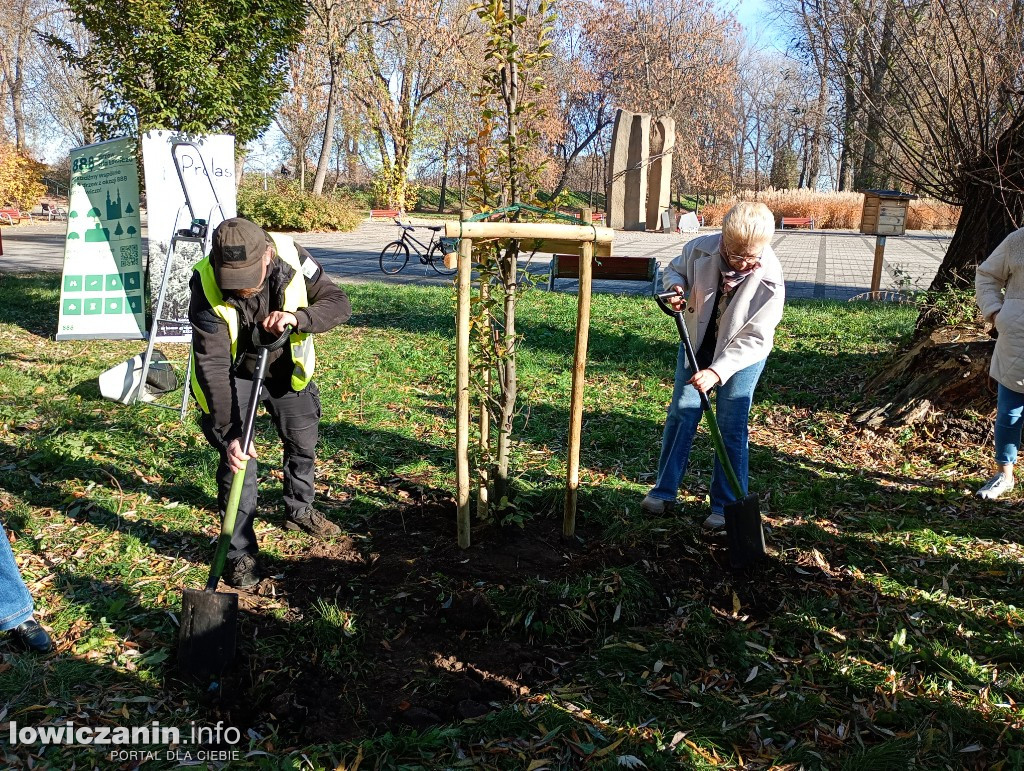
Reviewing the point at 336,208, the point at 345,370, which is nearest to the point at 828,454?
the point at 345,370

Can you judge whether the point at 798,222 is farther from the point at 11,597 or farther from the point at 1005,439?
the point at 11,597

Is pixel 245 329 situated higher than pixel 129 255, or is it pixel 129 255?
pixel 129 255

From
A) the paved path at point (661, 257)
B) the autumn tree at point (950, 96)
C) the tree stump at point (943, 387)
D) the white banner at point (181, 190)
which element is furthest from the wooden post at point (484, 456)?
the paved path at point (661, 257)

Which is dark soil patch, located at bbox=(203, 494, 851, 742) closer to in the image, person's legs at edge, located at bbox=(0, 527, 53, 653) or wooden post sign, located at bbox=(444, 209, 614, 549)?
wooden post sign, located at bbox=(444, 209, 614, 549)

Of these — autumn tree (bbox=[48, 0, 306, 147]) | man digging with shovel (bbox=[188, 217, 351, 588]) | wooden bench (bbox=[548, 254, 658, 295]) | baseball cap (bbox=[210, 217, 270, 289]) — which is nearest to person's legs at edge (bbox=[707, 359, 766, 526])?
man digging with shovel (bbox=[188, 217, 351, 588])

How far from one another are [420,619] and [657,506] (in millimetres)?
1488

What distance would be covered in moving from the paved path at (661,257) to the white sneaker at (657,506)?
4.43 meters

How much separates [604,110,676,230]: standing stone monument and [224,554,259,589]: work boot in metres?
16.0

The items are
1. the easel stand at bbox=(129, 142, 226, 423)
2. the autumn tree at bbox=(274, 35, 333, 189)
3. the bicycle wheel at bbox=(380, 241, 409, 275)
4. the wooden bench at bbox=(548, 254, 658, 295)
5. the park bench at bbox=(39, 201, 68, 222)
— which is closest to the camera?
the easel stand at bbox=(129, 142, 226, 423)

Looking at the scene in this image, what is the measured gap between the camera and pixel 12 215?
23516 millimetres

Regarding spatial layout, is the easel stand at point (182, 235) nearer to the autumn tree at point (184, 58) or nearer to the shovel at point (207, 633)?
the autumn tree at point (184, 58)

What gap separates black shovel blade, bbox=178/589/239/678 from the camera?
2.79 m

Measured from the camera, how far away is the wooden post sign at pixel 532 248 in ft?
10.2

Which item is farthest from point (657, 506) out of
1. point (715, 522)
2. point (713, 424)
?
point (713, 424)
